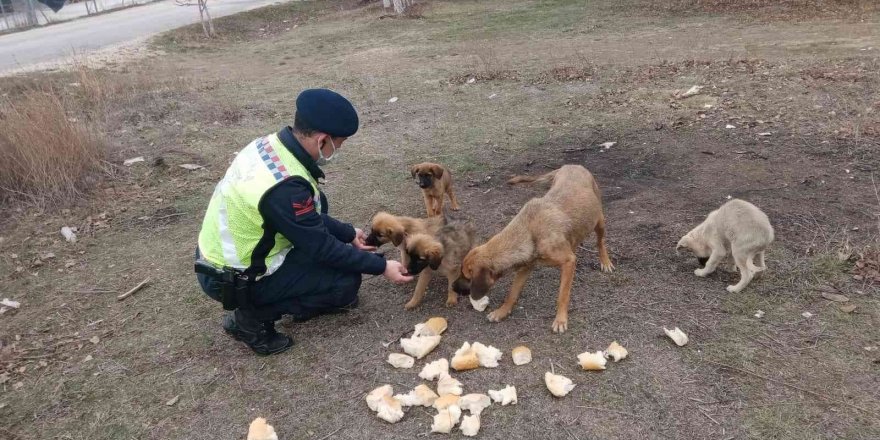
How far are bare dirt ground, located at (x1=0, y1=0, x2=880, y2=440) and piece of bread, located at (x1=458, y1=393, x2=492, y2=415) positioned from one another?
7 cm

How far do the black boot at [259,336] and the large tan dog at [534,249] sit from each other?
136 centimetres

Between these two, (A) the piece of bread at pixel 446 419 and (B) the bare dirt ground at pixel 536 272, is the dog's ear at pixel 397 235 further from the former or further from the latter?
(A) the piece of bread at pixel 446 419

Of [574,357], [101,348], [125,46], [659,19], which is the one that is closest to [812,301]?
[574,357]

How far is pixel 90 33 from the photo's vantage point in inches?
902

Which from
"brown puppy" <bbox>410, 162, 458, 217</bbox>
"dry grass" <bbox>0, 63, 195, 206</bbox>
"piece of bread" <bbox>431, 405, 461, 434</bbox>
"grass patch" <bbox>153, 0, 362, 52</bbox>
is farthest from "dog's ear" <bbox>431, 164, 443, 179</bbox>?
"grass patch" <bbox>153, 0, 362, 52</bbox>

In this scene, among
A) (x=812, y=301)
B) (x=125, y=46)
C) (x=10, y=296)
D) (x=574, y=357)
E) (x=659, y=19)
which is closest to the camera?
(x=574, y=357)

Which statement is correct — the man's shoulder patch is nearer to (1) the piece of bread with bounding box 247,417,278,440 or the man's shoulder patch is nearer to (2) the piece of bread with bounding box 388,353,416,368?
(2) the piece of bread with bounding box 388,353,416,368

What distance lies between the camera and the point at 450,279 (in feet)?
15.1

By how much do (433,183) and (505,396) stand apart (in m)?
2.92

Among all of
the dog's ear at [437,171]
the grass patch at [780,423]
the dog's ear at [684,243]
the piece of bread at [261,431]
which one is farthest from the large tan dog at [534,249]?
the dog's ear at [437,171]

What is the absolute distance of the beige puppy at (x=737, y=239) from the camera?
13.5 ft

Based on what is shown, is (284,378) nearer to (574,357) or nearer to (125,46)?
(574,357)

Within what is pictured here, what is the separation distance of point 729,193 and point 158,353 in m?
5.53

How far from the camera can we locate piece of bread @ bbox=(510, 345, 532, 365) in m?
3.81
